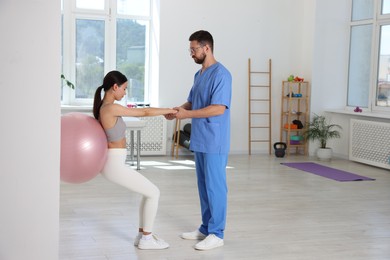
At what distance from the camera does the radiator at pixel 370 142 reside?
780 centimetres

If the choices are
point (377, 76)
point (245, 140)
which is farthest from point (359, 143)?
point (245, 140)

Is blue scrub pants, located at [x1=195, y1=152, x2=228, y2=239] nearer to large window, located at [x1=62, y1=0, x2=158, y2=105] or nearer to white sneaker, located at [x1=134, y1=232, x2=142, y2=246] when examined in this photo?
white sneaker, located at [x1=134, y1=232, x2=142, y2=246]

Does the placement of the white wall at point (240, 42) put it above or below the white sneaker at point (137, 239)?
above

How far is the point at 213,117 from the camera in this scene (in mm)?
3879

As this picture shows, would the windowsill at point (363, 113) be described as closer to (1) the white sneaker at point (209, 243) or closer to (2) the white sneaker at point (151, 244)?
(1) the white sneaker at point (209, 243)

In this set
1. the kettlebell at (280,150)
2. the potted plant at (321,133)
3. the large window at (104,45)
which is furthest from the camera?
the kettlebell at (280,150)

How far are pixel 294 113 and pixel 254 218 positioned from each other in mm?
4558

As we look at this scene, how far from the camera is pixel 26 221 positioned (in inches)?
106

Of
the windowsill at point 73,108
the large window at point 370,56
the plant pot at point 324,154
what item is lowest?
the plant pot at point 324,154

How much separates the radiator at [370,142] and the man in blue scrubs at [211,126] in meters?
4.50

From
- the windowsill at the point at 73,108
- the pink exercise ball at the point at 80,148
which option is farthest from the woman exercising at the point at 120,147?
the windowsill at the point at 73,108

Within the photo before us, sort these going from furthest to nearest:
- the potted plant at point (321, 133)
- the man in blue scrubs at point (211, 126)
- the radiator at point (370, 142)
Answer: the potted plant at point (321, 133)
the radiator at point (370, 142)
the man in blue scrubs at point (211, 126)

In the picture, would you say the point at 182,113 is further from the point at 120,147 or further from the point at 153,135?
the point at 153,135

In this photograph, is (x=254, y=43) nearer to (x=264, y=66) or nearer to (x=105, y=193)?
(x=264, y=66)
